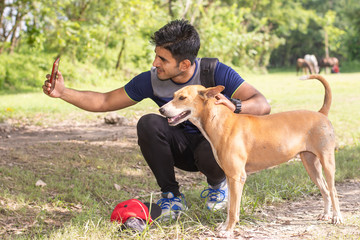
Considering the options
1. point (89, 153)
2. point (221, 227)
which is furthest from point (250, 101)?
point (89, 153)

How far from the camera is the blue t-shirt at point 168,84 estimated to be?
3.89m

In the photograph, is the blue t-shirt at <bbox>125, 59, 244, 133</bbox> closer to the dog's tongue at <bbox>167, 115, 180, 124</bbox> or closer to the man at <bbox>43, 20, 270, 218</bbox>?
the man at <bbox>43, 20, 270, 218</bbox>

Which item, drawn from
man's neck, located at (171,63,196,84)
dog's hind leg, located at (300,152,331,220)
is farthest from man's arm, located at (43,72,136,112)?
dog's hind leg, located at (300,152,331,220)

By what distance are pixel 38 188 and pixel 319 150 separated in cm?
290

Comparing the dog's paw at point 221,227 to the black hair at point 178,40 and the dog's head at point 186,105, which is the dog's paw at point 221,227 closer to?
the dog's head at point 186,105

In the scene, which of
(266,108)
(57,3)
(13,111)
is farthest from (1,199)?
(57,3)

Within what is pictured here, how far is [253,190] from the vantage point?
4.57m

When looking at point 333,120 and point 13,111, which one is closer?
point 333,120

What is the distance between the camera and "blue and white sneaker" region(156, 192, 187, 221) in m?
3.77

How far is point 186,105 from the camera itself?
328 cm

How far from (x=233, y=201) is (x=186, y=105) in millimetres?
820

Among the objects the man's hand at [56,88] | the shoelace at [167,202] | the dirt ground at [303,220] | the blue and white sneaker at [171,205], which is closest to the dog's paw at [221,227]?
the dirt ground at [303,220]

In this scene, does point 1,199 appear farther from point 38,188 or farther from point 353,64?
point 353,64

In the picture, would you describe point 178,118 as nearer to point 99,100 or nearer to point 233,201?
point 233,201
